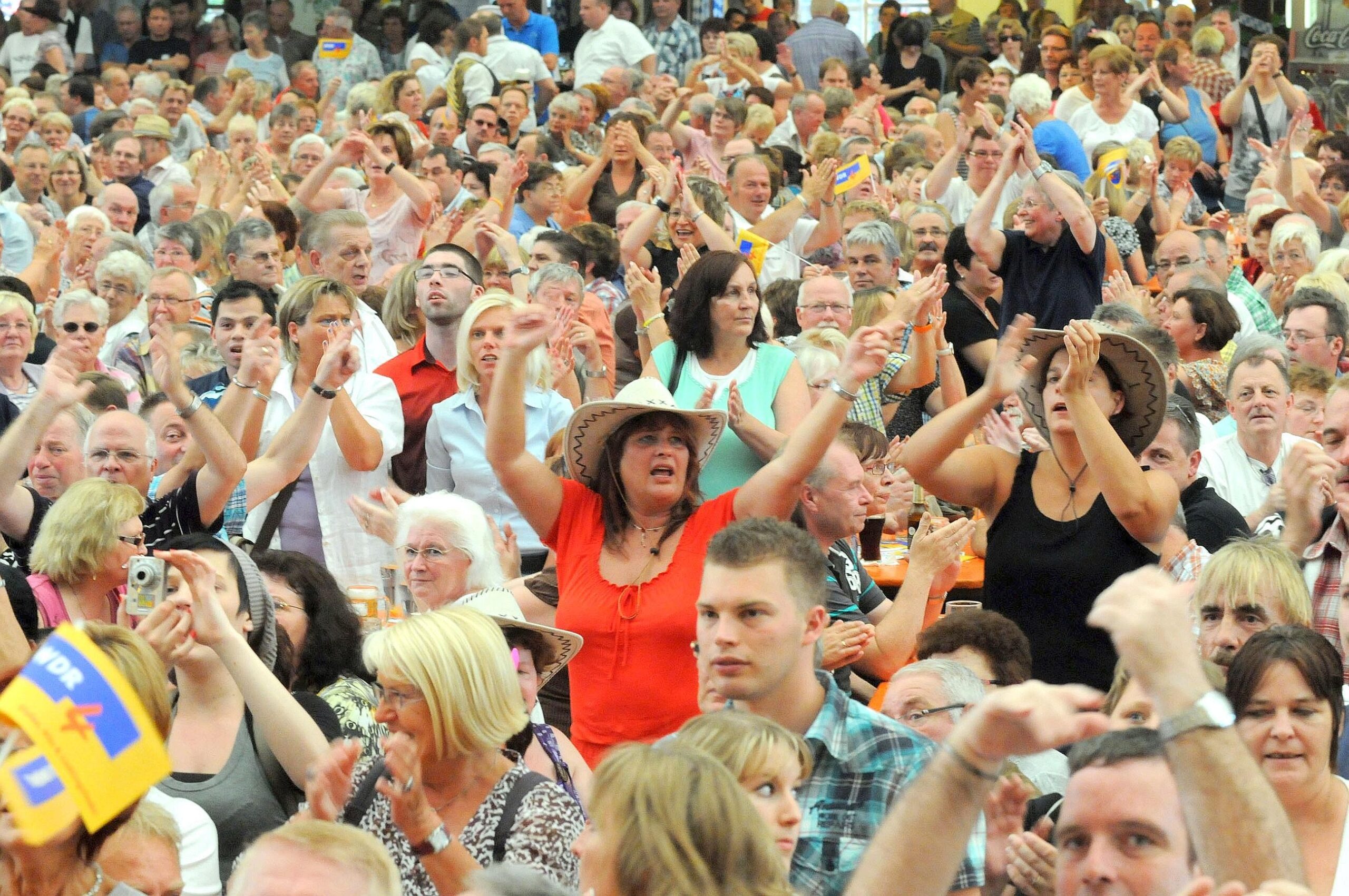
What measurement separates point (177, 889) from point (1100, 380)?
8.67ft

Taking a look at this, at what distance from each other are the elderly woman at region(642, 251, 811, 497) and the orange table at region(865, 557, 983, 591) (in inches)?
29.7

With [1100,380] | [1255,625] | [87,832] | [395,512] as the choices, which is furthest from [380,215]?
[87,832]

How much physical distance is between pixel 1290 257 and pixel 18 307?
19.8 ft

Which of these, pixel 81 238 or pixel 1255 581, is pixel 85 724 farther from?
pixel 81 238

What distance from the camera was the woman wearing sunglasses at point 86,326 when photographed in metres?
7.14

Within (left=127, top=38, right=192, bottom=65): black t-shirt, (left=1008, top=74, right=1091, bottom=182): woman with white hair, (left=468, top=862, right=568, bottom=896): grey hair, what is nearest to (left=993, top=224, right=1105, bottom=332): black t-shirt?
(left=1008, top=74, right=1091, bottom=182): woman with white hair

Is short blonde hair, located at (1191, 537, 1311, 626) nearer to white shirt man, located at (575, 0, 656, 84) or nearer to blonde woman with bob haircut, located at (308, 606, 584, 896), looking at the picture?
blonde woman with bob haircut, located at (308, 606, 584, 896)

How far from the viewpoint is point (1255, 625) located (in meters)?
4.00

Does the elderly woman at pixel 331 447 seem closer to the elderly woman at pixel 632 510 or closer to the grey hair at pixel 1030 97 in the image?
the elderly woman at pixel 632 510

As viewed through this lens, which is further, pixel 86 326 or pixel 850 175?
pixel 850 175

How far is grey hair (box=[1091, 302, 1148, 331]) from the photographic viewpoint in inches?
243

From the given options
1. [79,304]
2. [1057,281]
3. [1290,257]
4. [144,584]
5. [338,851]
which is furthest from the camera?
[1290,257]

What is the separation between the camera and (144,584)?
396 centimetres

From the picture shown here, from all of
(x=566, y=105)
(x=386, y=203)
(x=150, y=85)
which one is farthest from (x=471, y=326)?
(x=150, y=85)
